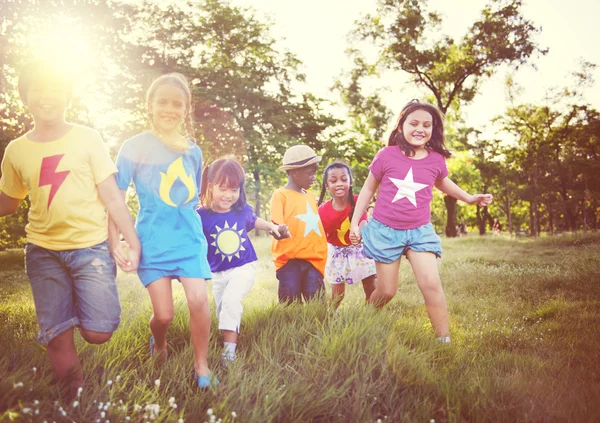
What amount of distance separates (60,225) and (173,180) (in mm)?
776

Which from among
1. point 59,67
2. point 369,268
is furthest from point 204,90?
point 59,67

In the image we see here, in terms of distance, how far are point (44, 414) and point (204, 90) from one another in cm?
1894

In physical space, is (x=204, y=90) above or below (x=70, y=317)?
above

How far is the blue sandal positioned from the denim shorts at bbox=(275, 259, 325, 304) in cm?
186

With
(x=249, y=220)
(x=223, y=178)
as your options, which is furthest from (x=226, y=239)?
(x=223, y=178)

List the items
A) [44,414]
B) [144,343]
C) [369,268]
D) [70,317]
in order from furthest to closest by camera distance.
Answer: [369,268] → [144,343] → [70,317] → [44,414]

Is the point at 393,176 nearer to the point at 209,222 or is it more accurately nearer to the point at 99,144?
the point at 209,222

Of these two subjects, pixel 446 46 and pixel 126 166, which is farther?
pixel 446 46

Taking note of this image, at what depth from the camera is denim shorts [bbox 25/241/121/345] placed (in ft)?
8.77

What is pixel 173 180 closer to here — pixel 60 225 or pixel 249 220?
pixel 60 225

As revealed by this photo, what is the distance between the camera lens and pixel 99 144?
9.45 feet

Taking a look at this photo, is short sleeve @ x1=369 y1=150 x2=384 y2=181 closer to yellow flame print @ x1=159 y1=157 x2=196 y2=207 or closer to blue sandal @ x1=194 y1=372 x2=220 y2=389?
yellow flame print @ x1=159 y1=157 x2=196 y2=207

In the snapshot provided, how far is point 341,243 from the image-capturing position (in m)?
5.41

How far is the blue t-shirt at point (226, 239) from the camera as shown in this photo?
3.96 m
